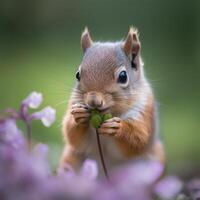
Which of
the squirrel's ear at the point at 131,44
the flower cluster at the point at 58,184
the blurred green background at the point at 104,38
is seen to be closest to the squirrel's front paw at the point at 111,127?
the squirrel's ear at the point at 131,44

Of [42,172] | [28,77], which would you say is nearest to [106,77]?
[42,172]

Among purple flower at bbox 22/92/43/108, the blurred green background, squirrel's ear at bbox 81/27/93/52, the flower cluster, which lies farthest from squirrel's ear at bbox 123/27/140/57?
the blurred green background

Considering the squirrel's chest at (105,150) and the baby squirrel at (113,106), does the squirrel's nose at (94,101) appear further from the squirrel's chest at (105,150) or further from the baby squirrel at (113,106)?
the squirrel's chest at (105,150)

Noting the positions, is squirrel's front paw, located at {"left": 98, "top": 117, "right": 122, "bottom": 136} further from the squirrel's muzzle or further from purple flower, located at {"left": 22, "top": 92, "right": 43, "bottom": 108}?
purple flower, located at {"left": 22, "top": 92, "right": 43, "bottom": 108}

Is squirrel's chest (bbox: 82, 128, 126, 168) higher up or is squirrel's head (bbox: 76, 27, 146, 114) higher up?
squirrel's head (bbox: 76, 27, 146, 114)

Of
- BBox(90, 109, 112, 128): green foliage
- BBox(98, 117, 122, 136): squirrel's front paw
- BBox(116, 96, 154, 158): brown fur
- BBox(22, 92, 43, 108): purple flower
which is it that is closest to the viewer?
BBox(22, 92, 43, 108): purple flower

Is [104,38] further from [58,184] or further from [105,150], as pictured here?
[58,184]

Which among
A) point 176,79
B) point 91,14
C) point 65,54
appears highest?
point 91,14

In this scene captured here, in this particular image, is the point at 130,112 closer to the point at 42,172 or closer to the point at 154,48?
the point at 42,172
